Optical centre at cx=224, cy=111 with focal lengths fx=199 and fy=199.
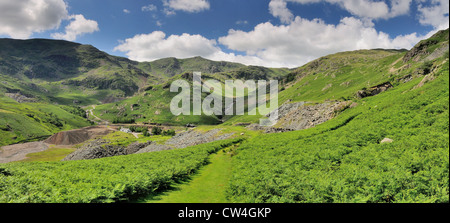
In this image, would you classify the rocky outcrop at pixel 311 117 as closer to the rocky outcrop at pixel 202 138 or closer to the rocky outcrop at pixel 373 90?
the rocky outcrop at pixel 373 90

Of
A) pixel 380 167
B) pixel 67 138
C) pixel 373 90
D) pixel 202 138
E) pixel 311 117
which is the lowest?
pixel 67 138

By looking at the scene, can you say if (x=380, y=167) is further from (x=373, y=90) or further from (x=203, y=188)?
(x=373, y=90)

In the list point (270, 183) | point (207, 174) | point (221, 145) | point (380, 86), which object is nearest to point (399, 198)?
point (270, 183)

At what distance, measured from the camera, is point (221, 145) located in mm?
57094

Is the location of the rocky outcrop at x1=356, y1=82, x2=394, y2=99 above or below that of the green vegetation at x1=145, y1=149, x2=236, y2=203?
above

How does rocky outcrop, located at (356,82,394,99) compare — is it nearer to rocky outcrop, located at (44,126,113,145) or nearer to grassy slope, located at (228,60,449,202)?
grassy slope, located at (228,60,449,202)

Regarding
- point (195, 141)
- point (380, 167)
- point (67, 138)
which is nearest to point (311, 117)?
point (195, 141)

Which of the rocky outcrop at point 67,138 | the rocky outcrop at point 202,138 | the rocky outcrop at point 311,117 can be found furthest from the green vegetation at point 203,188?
the rocky outcrop at point 67,138

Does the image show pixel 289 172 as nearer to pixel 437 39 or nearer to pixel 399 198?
pixel 399 198

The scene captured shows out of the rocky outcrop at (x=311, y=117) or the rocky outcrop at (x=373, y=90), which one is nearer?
the rocky outcrop at (x=311, y=117)

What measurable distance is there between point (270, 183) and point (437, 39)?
702ft

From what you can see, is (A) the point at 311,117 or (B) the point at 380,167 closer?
(B) the point at 380,167

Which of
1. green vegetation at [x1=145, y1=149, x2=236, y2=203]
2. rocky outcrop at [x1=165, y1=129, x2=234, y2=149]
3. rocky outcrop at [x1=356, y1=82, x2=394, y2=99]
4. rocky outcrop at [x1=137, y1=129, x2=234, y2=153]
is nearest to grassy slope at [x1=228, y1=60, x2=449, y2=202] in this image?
green vegetation at [x1=145, y1=149, x2=236, y2=203]

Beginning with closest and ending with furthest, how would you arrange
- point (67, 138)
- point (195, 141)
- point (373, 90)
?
1. point (373, 90)
2. point (195, 141)
3. point (67, 138)
